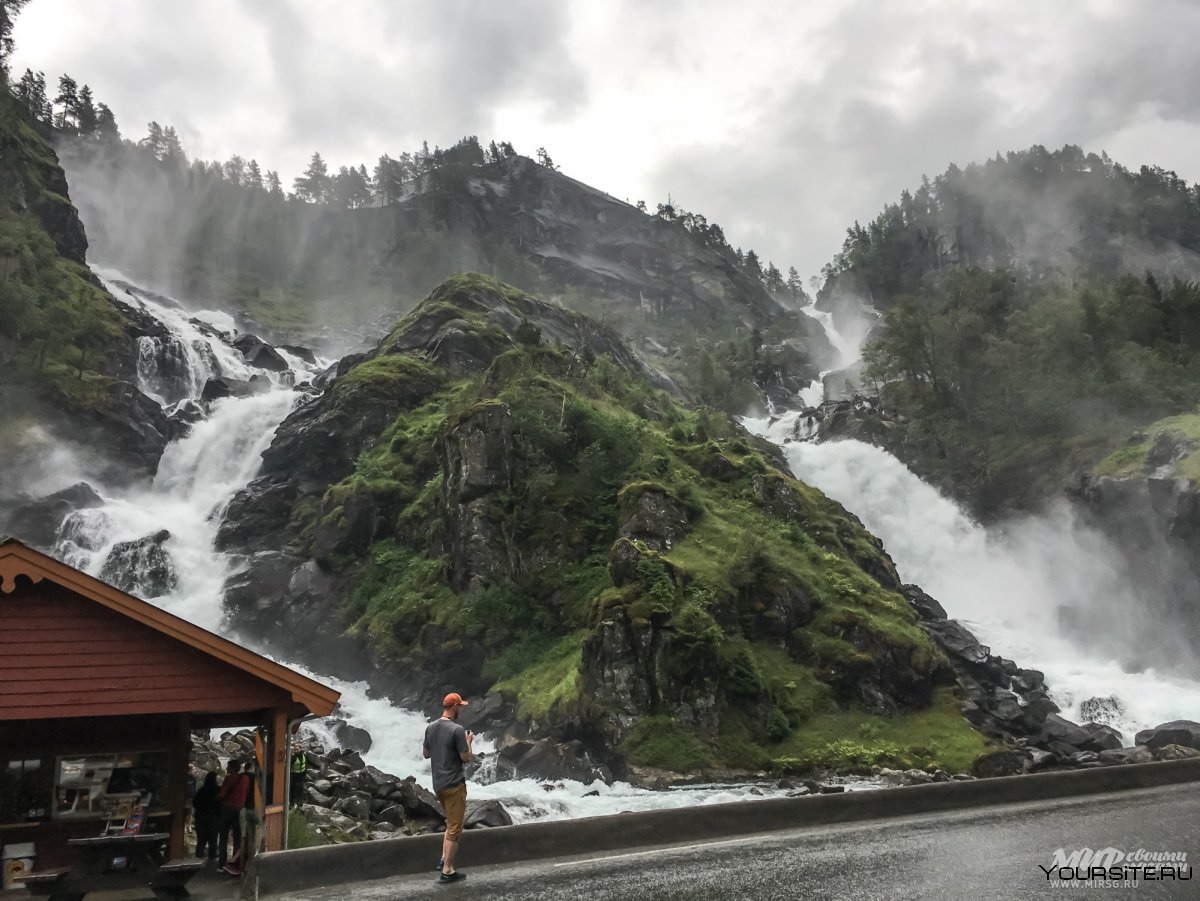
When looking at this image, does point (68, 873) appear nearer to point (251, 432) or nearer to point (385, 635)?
point (385, 635)

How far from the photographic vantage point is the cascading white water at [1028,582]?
32.6 metres

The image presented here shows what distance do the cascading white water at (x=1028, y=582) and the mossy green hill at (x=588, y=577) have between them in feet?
27.2

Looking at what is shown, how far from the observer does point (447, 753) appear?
891 centimetres

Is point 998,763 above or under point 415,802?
under

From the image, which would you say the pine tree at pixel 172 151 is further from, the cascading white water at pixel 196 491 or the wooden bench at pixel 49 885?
the wooden bench at pixel 49 885

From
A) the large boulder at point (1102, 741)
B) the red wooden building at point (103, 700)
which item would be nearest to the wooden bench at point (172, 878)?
the red wooden building at point (103, 700)

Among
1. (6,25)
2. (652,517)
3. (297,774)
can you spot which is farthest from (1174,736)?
(6,25)

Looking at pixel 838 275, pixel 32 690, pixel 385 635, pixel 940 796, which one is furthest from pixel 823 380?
pixel 32 690

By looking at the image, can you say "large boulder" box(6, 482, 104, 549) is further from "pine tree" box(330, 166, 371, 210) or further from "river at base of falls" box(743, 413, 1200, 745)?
"pine tree" box(330, 166, 371, 210)

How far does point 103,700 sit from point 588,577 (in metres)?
22.0

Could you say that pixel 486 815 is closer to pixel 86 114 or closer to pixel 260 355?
pixel 260 355

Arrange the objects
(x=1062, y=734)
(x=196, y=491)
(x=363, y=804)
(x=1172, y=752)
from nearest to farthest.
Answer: (x=363, y=804)
(x=1172, y=752)
(x=1062, y=734)
(x=196, y=491)

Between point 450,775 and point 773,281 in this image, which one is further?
point 773,281

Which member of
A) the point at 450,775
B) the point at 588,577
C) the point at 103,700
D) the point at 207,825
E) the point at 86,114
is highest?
the point at 86,114
